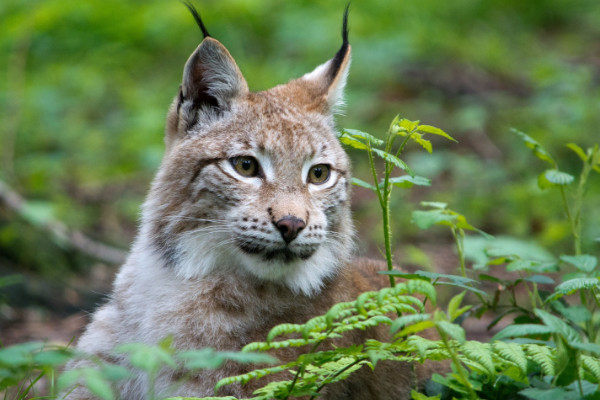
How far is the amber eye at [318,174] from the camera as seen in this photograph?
4051mm

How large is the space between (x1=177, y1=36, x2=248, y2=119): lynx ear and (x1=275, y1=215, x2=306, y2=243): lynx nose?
99 centimetres

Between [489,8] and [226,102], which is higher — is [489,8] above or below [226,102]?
above

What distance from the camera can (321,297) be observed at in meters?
4.02

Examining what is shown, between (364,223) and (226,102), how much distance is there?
13.9ft

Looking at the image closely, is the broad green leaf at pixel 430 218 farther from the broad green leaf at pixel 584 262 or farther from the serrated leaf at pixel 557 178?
the broad green leaf at pixel 584 262

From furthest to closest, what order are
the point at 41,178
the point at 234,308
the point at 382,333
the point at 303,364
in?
the point at 41,178, the point at 382,333, the point at 234,308, the point at 303,364

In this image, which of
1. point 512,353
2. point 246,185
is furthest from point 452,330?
point 246,185

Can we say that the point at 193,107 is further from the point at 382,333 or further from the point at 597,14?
the point at 597,14

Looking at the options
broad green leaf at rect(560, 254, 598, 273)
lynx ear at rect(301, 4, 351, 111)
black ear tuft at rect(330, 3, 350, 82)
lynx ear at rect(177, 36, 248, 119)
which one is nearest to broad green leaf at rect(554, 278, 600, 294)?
broad green leaf at rect(560, 254, 598, 273)

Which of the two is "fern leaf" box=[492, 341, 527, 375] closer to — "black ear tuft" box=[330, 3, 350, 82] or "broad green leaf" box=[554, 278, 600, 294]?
"broad green leaf" box=[554, 278, 600, 294]

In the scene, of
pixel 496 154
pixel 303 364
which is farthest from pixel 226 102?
pixel 496 154

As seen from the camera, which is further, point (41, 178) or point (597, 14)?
point (597, 14)

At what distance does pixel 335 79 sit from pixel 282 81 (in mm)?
5770

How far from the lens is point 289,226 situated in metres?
3.54
